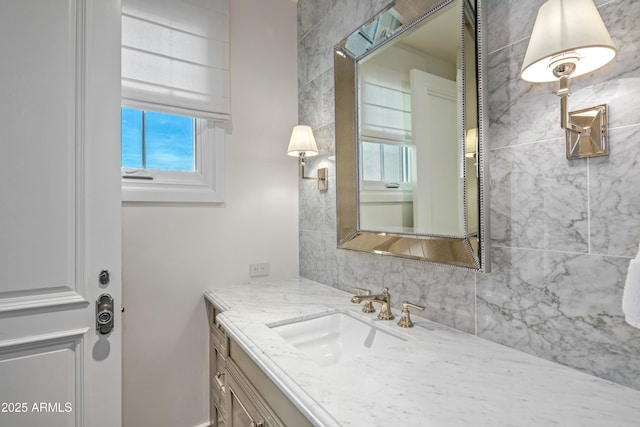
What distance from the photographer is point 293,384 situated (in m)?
0.77

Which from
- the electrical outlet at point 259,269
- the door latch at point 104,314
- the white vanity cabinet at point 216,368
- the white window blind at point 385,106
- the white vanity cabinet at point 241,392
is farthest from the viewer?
the electrical outlet at point 259,269

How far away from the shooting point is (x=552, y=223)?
2.84 ft

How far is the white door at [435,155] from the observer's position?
1.08 meters

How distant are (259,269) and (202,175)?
2.06 feet

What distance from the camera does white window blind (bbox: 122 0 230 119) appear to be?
1532 millimetres

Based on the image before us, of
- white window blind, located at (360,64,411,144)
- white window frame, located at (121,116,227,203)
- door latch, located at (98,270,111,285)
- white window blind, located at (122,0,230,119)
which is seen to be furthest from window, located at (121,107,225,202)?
white window blind, located at (360,64,411,144)

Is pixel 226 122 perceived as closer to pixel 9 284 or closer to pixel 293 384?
pixel 9 284

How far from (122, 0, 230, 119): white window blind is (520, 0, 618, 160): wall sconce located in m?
1.45

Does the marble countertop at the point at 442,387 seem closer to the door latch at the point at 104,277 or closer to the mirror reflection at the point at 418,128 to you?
the mirror reflection at the point at 418,128

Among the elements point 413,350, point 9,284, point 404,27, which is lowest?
point 413,350

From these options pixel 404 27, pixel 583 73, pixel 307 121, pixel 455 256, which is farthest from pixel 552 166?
pixel 307 121

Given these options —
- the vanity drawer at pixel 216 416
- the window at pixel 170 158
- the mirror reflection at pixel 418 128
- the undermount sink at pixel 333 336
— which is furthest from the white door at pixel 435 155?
the vanity drawer at pixel 216 416

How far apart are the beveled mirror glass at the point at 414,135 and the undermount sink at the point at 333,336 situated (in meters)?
0.32

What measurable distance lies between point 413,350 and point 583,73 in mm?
849
